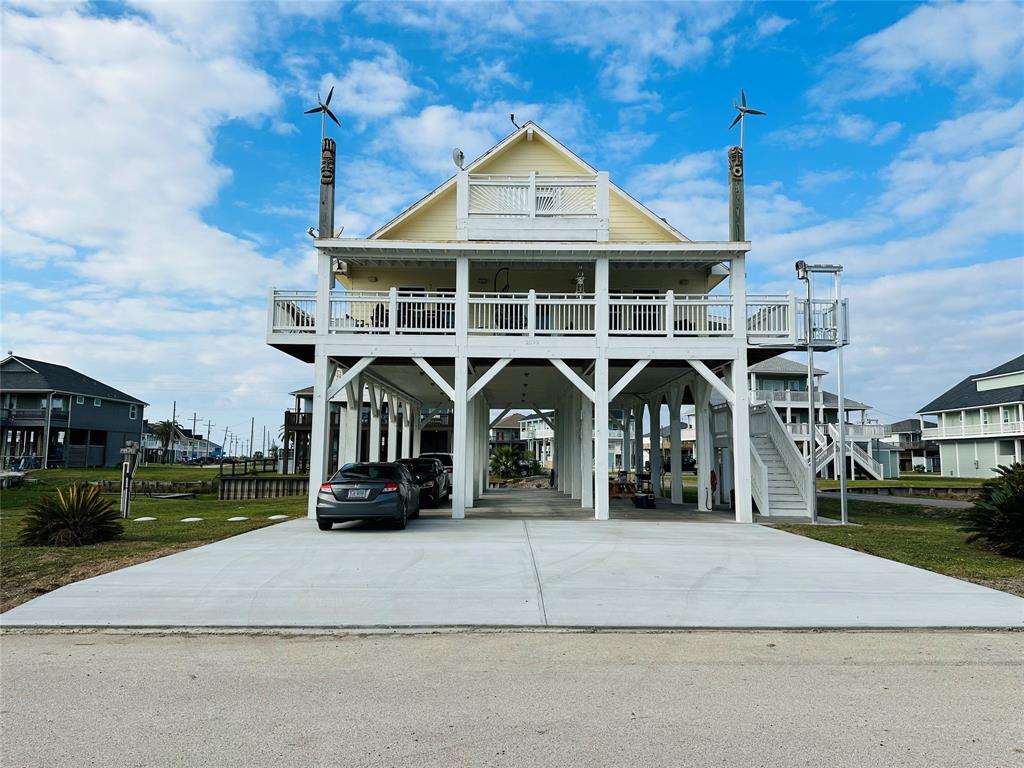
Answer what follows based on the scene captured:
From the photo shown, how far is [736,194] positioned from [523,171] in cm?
577

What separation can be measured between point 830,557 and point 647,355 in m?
6.88

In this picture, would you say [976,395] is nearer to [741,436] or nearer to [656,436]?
[656,436]

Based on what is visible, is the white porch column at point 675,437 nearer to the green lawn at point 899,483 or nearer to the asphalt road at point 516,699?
the green lawn at point 899,483

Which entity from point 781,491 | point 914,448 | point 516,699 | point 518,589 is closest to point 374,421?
point 781,491

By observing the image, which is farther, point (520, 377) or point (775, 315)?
point (520, 377)

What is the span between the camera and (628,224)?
1802 centimetres

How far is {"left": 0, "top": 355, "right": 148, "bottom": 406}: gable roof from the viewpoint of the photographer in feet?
161

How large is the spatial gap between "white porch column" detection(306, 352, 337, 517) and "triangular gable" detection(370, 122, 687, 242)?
3711mm

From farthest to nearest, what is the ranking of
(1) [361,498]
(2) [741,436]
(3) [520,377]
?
(3) [520,377]
(2) [741,436]
(1) [361,498]

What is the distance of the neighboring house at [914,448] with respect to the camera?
7519cm

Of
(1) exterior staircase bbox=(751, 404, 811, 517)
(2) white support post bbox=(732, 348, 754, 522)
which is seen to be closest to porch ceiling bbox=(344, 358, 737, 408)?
(2) white support post bbox=(732, 348, 754, 522)

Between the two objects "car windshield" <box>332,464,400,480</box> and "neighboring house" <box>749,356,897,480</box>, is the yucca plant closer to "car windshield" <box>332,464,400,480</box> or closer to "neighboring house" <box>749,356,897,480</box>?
"car windshield" <box>332,464,400,480</box>

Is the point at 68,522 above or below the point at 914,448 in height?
below

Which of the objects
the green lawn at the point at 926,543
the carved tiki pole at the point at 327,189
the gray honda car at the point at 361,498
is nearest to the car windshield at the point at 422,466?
the gray honda car at the point at 361,498
